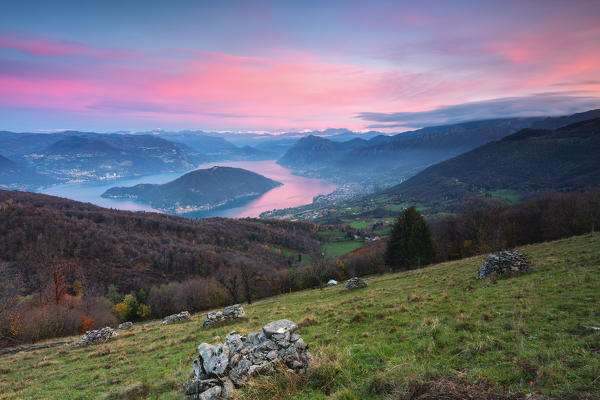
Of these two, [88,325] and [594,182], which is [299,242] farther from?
[594,182]

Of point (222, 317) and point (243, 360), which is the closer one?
point (243, 360)

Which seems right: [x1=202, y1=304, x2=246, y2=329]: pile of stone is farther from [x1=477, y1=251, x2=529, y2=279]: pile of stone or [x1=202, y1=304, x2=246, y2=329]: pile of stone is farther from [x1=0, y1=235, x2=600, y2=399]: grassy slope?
[x1=477, y1=251, x2=529, y2=279]: pile of stone

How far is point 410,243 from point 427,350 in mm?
32041

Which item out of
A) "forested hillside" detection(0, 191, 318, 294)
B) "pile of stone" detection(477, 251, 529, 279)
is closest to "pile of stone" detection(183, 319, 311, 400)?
"pile of stone" detection(477, 251, 529, 279)

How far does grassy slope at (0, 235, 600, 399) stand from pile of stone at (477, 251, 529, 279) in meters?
0.85

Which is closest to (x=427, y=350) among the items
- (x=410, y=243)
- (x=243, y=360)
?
(x=243, y=360)

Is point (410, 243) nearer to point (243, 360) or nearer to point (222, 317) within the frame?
point (222, 317)

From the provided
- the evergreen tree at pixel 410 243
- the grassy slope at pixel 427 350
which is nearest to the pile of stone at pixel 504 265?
the grassy slope at pixel 427 350

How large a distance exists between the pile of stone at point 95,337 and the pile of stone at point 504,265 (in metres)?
28.4

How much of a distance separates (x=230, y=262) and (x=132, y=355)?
212 feet

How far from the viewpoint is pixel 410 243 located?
3597 cm

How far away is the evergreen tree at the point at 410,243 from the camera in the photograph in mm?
36000

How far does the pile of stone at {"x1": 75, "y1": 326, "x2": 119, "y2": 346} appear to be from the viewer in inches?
719

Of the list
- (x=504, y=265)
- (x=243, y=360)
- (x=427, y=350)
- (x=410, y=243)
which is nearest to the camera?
(x=243, y=360)
